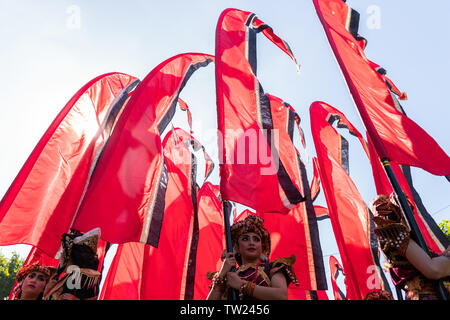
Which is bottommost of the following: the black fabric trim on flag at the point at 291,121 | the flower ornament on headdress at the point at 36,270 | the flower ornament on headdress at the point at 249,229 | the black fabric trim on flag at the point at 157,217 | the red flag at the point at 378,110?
the flower ornament on headdress at the point at 36,270

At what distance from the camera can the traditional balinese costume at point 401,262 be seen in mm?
3615

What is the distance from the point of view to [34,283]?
5.19m

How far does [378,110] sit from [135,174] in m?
4.06

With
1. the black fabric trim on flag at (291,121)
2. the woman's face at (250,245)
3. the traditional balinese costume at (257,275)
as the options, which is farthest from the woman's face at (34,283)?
the black fabric trim on flag at (291,121)

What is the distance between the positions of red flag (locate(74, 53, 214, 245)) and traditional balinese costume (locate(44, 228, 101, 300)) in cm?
27

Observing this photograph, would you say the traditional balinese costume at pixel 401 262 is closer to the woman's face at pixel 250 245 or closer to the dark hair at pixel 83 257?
→ the woman's face at pixel 250 245

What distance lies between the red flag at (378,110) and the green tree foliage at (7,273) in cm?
2435

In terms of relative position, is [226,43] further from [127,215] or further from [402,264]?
[402,264]

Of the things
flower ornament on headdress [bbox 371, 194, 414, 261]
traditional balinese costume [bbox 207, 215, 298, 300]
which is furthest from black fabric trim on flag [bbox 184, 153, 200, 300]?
flower ornament on headdress [bbox 371, 194, 414, 261]

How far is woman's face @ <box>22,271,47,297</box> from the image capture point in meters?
5.12


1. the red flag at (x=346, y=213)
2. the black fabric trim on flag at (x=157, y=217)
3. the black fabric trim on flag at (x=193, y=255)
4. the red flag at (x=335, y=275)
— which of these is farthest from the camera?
the red flag at (x=335, y=275)

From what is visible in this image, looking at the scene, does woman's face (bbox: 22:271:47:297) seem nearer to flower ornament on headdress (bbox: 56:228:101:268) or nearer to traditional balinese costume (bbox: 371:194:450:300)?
flower ornament on headdress (bbox: 56:228:101:268)
